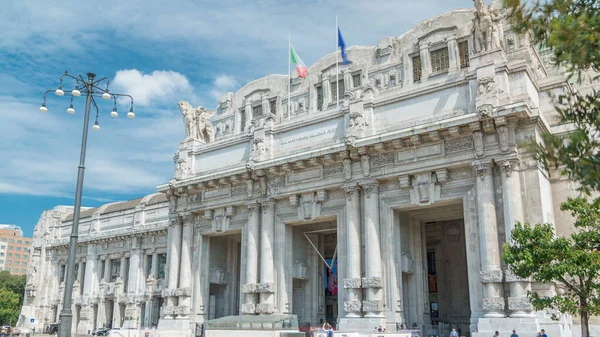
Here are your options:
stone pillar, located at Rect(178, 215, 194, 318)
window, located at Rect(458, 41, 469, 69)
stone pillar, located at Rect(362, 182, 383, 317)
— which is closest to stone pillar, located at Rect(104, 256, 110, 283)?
stone pillar, located at Rect(178, 215, 194, 318)

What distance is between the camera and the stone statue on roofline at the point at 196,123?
39.9m

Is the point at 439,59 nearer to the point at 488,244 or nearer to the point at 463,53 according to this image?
the point at 463,53

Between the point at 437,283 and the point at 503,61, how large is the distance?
616 inches

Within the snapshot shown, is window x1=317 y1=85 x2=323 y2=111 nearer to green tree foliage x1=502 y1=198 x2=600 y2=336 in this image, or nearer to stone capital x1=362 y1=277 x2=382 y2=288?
stone capital x1=362 y1=277 x2=382 y2=288

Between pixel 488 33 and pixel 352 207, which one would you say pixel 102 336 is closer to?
pixel 352 207

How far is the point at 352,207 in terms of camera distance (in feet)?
97.2

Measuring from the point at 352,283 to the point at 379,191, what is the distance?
495cm

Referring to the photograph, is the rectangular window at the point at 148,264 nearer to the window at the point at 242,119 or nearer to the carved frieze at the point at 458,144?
the window at the point at 242,119

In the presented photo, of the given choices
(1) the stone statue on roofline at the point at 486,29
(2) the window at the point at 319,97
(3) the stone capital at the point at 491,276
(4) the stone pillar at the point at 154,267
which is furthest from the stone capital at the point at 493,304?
(4) the stone pillar at the point at 154,267

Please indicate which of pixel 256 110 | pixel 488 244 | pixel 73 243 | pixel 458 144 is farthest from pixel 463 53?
pixel 73 243

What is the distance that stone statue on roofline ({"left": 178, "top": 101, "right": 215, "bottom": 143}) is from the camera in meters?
39.9

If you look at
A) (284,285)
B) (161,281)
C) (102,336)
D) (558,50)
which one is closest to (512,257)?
(558,50)

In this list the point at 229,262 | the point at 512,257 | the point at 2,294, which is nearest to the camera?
the point at 512,257

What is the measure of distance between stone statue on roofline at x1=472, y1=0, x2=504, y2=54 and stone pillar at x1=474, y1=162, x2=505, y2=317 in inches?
241
